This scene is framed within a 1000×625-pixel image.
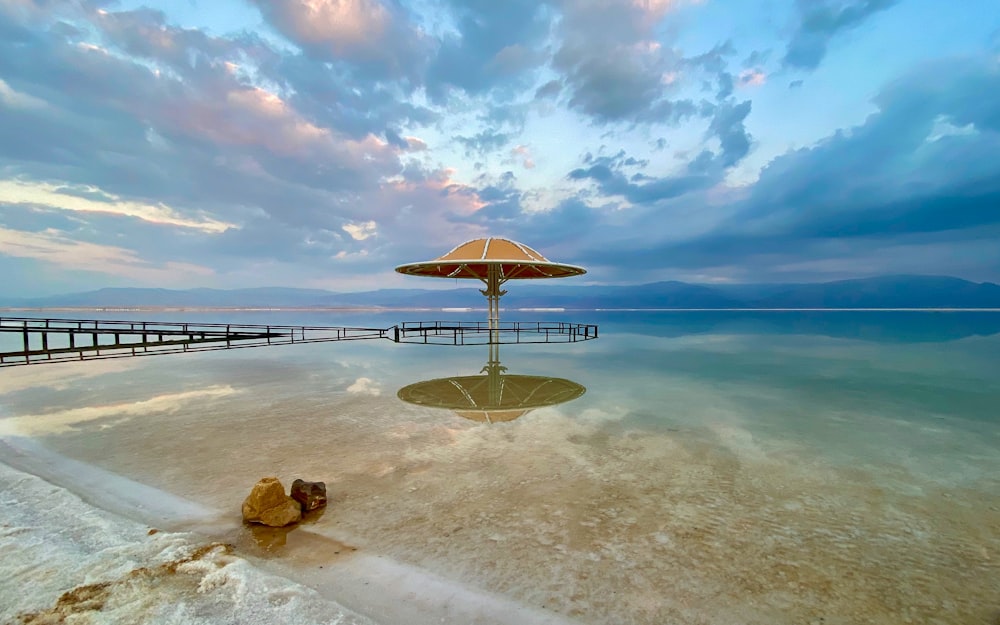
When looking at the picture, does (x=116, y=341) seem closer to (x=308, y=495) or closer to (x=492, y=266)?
(x=492, y=266)

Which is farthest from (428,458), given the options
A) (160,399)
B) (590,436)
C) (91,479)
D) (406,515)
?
(160,399)

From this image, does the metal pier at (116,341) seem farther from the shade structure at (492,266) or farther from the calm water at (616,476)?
the shade structure at (492,266)

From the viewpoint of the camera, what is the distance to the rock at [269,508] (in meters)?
3.89

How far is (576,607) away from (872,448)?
20.4 ft

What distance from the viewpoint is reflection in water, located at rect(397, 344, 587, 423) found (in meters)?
8.56

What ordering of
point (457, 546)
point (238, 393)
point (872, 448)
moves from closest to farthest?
1. point (457, 546)
2. point (872, 448)
3. point (238, 393)

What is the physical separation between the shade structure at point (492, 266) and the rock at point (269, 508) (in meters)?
13.5

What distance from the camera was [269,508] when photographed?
3.92m

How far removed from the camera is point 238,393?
9.93m

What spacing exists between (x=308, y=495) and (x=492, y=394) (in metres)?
6.15

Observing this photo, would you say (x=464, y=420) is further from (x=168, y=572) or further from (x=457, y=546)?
(x=168, y=572)

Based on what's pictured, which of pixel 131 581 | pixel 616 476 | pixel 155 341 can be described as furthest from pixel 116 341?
pixel 616 476

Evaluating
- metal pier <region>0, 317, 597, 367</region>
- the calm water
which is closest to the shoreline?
the calm water

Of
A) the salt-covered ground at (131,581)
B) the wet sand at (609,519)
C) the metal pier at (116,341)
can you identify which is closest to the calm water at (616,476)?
the wet sand at (609,519)
